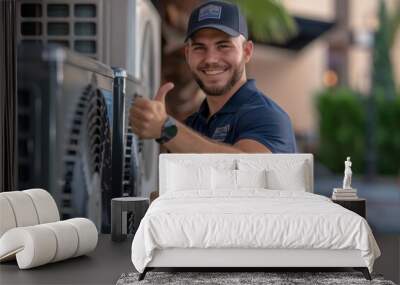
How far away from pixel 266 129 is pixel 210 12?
1.00 meters

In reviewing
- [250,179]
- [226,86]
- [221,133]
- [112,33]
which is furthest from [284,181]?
[112,33]

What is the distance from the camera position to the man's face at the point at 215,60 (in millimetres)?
6219

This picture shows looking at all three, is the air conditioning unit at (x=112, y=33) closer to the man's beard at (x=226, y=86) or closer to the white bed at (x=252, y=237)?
the man's beard at (x=226, y=86)

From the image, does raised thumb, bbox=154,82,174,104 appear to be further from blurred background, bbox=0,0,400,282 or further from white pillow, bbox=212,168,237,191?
white pillow, bbox=212,168,237,191

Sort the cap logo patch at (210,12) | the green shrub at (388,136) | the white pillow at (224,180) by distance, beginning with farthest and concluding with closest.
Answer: the green shrub at (388,136)
the cap logo patch at (210,12)
the white pillow at (224,180)

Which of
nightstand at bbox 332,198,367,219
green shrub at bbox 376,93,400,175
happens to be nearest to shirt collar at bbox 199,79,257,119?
nightstand at bbox 332,198,367,219

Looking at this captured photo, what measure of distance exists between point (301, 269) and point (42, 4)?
297cm

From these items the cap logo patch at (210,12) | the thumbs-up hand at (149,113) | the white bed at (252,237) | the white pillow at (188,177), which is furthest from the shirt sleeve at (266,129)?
the white bed at (252,237)

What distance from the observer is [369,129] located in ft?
33.4

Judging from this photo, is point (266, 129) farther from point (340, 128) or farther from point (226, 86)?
point (340, 128)

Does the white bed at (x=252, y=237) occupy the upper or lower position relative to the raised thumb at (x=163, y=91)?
lower

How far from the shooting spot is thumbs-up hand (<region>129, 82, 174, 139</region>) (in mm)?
6320

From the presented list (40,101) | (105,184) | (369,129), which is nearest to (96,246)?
(105,184)

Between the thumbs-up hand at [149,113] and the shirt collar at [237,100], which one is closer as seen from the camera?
the shirt collar at [237,100]
